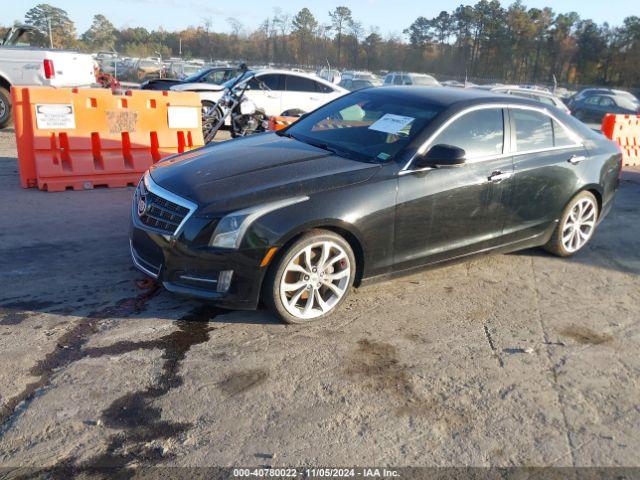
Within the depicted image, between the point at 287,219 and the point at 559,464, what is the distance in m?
2.13

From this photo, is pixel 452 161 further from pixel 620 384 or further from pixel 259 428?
pixel 259 428

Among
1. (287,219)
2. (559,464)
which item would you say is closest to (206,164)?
(287,219)

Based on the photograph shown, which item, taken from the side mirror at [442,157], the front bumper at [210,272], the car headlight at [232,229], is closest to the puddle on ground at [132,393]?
the front bumper at [210,272]

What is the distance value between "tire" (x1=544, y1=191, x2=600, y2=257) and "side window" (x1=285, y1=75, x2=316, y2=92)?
29.6 feet

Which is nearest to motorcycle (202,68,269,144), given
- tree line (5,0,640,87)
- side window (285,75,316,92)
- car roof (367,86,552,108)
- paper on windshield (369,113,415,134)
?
side window (285,75,316,92)

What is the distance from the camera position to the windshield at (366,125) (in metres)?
4.55

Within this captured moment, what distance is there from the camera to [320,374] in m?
3.46

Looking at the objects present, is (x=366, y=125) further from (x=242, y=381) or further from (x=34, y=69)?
(x=34, y=69)

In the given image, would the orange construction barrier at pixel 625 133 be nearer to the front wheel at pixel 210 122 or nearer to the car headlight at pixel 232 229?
the front wheel at pixel 210 122

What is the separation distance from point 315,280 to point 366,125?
1647mm

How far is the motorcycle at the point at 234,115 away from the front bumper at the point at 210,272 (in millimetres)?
6471

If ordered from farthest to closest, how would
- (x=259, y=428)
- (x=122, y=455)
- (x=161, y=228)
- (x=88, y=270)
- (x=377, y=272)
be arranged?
(x=88, y=270) → (x=377, y=272) → (x=161, y=228) → (x=259, y=428) → (x=122, y=455)

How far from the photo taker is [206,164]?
4348 millimetres

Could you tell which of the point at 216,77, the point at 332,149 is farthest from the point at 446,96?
the point at 216,77
